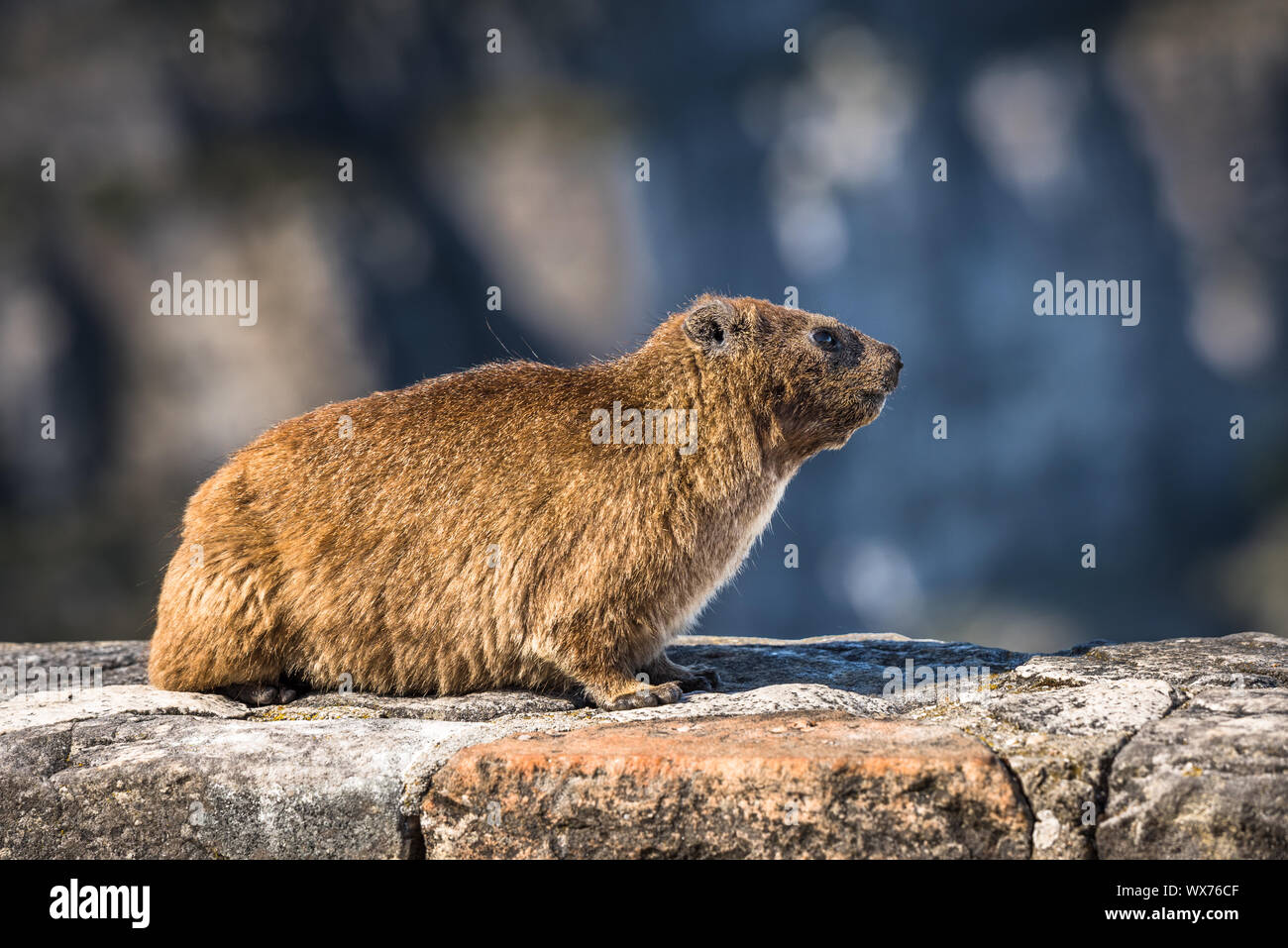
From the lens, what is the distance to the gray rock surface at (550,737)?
13.1 ft

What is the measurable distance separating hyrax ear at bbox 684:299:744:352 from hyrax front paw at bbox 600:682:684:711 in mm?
1977

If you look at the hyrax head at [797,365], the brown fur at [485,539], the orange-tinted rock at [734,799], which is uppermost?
the hyrax head at [797,365]

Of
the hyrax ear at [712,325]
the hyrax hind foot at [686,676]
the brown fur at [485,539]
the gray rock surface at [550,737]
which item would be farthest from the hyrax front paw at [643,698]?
the hyrax ear at [712,325]

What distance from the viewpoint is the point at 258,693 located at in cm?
591

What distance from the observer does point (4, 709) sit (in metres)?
5.62

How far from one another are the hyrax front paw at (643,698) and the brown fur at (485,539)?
0.01m

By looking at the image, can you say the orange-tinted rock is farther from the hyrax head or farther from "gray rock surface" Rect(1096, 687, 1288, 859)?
the hyrax head

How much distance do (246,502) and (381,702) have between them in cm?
139

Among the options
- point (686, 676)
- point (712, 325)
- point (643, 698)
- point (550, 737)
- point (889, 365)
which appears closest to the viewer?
point (550, 737)

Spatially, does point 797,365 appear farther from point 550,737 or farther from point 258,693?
point 258,693

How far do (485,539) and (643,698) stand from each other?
118 cm

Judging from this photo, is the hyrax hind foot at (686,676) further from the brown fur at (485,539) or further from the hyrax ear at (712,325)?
the hyrax ear at (712,325)

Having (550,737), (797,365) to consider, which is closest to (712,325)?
(797,365)

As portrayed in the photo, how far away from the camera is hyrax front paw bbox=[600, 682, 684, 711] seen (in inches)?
220
